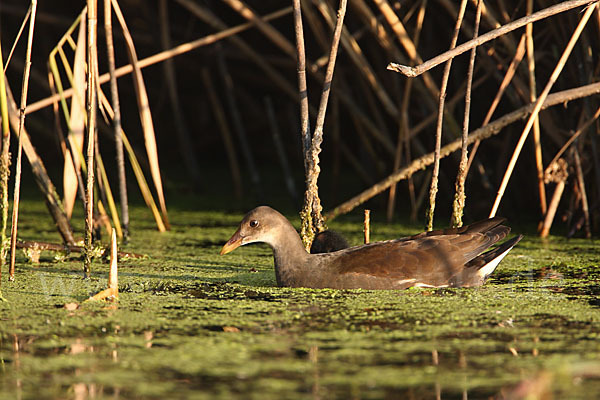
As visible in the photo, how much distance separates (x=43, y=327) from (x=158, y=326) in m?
0.39

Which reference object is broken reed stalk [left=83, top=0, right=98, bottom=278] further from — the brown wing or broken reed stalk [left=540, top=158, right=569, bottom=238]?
broken reed stalk [left=540, top=158, right=569, bottom=238]

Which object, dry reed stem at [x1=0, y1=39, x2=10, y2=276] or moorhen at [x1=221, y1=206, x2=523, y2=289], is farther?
moorhen at [x1=221, y1=206, x2=523, y2=289]

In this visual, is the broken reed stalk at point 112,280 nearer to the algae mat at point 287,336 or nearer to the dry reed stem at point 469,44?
the algae mat at point 287,336

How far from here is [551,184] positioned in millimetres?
5496

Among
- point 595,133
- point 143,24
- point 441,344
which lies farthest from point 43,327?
point 143,24

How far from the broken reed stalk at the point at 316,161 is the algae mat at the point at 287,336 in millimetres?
300

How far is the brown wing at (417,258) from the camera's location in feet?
12.8

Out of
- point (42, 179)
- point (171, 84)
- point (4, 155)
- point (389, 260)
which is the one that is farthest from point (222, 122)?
point (4, 155)

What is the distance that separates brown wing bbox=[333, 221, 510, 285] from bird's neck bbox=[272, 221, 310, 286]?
0.52ft

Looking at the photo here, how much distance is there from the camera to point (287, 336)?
10.1 feet

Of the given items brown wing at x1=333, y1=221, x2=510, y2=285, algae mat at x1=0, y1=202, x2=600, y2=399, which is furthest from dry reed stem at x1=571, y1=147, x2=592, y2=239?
brown wing at x1=333, y1=221, x2=510, y2=285

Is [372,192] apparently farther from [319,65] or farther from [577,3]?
[577,3]

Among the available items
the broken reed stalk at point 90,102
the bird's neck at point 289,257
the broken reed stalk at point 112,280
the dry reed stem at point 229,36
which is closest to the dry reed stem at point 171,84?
the dry reed stem at point 229,36

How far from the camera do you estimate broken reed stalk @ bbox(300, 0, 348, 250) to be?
159 inches
